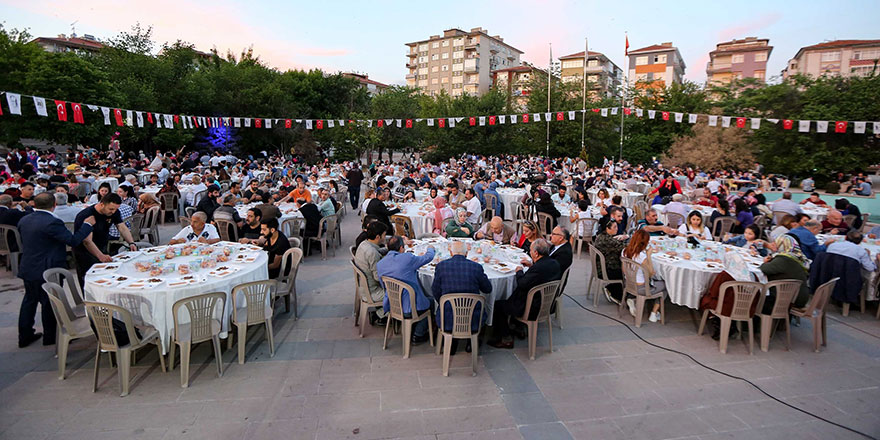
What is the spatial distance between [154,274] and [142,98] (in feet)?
80.3

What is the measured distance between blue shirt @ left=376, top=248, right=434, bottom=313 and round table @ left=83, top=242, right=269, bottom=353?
150cm

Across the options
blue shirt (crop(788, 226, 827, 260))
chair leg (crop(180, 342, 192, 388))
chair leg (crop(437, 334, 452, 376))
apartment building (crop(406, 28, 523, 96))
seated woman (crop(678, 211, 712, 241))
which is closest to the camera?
chair leg (crop(180, 342, 192, 388))

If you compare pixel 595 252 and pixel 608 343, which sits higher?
pixel 595 252

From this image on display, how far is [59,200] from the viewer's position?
8734 mm

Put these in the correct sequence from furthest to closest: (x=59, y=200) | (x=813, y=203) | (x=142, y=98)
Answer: (x=142, y=98), (x=813, y=203), (x=59, y=200)

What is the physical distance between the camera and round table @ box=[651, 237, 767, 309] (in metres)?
5.67

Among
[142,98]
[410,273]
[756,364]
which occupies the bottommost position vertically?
[756,364]

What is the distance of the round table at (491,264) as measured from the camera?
5.27 meters

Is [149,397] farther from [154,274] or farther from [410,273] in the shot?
[410,273]

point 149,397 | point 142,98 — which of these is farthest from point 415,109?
point 149,397

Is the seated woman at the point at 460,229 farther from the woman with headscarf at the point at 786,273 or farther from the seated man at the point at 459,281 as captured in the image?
the woman with headscarf at the point at 786,273

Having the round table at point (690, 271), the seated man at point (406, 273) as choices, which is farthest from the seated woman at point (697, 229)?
the seated man at point (406, 273)

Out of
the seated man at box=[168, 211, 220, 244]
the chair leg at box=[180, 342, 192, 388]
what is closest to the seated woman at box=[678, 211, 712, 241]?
the chair leg at box=[180, 342, 192, 388]

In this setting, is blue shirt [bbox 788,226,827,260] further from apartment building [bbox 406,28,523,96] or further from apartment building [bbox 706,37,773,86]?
apartment building [bbox 406,28,523,96]
